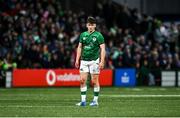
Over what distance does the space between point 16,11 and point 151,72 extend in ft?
22.2

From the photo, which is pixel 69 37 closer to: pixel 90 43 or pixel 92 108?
pixel 90 43

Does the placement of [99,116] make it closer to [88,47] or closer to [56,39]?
[88,47]

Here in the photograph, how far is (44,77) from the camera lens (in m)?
29.3

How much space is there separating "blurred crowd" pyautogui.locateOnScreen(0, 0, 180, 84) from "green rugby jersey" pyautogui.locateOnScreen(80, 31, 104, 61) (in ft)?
38.7

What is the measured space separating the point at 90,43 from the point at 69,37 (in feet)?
48.2

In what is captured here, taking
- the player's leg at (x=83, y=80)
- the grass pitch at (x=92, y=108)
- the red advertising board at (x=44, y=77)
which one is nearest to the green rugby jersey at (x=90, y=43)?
the player's leg at (x=83, y=80)

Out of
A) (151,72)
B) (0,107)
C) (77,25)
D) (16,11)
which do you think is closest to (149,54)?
(151,72)

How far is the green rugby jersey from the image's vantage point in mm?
17578

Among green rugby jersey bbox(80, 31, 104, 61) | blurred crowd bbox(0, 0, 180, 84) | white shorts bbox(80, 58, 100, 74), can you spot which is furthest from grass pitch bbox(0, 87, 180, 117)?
blurred crowd bbox(0, 0, 180, 84)

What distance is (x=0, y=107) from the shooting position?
17.0m

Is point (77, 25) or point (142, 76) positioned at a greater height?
point (77, 25)

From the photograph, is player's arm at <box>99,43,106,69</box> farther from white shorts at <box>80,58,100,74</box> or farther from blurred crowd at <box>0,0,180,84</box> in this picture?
blurred crowd at <box>0,0,180,84</box>

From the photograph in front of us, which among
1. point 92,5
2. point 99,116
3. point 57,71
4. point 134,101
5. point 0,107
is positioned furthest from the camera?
point 92,5

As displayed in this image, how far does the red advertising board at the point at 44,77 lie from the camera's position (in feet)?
95.2
